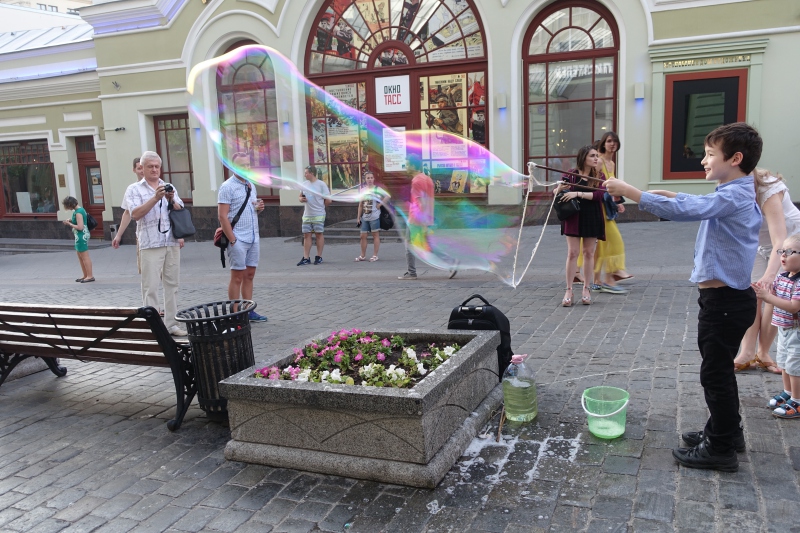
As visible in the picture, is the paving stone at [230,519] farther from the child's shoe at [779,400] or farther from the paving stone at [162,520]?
the child's shoe at [779,400]

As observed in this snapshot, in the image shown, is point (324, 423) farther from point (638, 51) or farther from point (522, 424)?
point (638, 51)

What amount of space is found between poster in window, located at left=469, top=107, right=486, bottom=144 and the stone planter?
11652 mm

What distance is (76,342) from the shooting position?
15.6 feet

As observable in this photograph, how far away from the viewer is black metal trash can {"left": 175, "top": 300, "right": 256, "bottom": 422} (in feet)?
13.7

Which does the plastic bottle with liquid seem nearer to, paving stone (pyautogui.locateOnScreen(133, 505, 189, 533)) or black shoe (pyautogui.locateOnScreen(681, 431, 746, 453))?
black shoe (pyautogui.locateOnScreen(681, 431, 746, 453))

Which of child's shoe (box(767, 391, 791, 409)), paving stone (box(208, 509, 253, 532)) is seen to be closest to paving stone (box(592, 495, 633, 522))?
child's shoe (box(767, 391, 791, 409))

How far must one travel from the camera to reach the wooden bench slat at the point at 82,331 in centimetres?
443

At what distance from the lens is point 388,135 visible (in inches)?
223

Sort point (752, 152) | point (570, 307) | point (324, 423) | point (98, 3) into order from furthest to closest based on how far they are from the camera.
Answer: point (98, 3) < point (570, 307) < point (324, 423) < point (752, 152)

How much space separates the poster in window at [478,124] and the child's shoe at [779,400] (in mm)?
11572

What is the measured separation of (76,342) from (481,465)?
10.5 ft

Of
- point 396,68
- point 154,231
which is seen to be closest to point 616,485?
point 154,231

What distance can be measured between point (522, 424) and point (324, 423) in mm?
1326

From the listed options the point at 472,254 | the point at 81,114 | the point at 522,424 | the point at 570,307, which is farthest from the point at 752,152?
the point at 81,114
